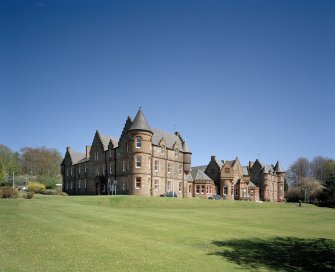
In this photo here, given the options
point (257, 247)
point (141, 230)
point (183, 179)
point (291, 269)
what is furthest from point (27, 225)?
point (183, 179)

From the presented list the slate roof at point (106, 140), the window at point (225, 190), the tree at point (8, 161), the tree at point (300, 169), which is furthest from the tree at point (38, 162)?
the tree at point (300, 169)

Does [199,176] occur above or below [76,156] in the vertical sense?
below

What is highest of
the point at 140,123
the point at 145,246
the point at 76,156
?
the point at 140,123

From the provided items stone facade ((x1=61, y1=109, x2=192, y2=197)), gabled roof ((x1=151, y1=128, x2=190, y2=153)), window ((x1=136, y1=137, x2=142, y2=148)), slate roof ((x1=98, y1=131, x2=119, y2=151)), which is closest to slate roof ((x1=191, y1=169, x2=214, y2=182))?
stone facade ((x1=61, y1=109, x2=192, y2=197))

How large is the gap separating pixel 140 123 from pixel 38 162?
79130 millimetres

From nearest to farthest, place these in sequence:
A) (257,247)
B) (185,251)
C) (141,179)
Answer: (185,251)
(257,247)
(141,179)

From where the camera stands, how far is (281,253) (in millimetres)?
18703

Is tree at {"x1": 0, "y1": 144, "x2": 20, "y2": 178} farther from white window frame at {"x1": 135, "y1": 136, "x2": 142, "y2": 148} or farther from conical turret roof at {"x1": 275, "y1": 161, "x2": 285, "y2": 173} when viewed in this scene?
conical turret roof at {"x1": 275, "y1": 161, "x2": 285, "y2": 173}

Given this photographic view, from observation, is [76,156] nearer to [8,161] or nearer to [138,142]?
[138,142]

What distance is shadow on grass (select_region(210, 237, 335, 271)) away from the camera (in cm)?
1654

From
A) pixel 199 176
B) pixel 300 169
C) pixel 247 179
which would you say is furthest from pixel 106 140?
pixel 300 169

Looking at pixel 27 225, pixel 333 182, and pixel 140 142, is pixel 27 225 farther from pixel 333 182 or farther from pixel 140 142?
pixel 333 182

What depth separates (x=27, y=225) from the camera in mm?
21641

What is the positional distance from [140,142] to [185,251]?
137ft
